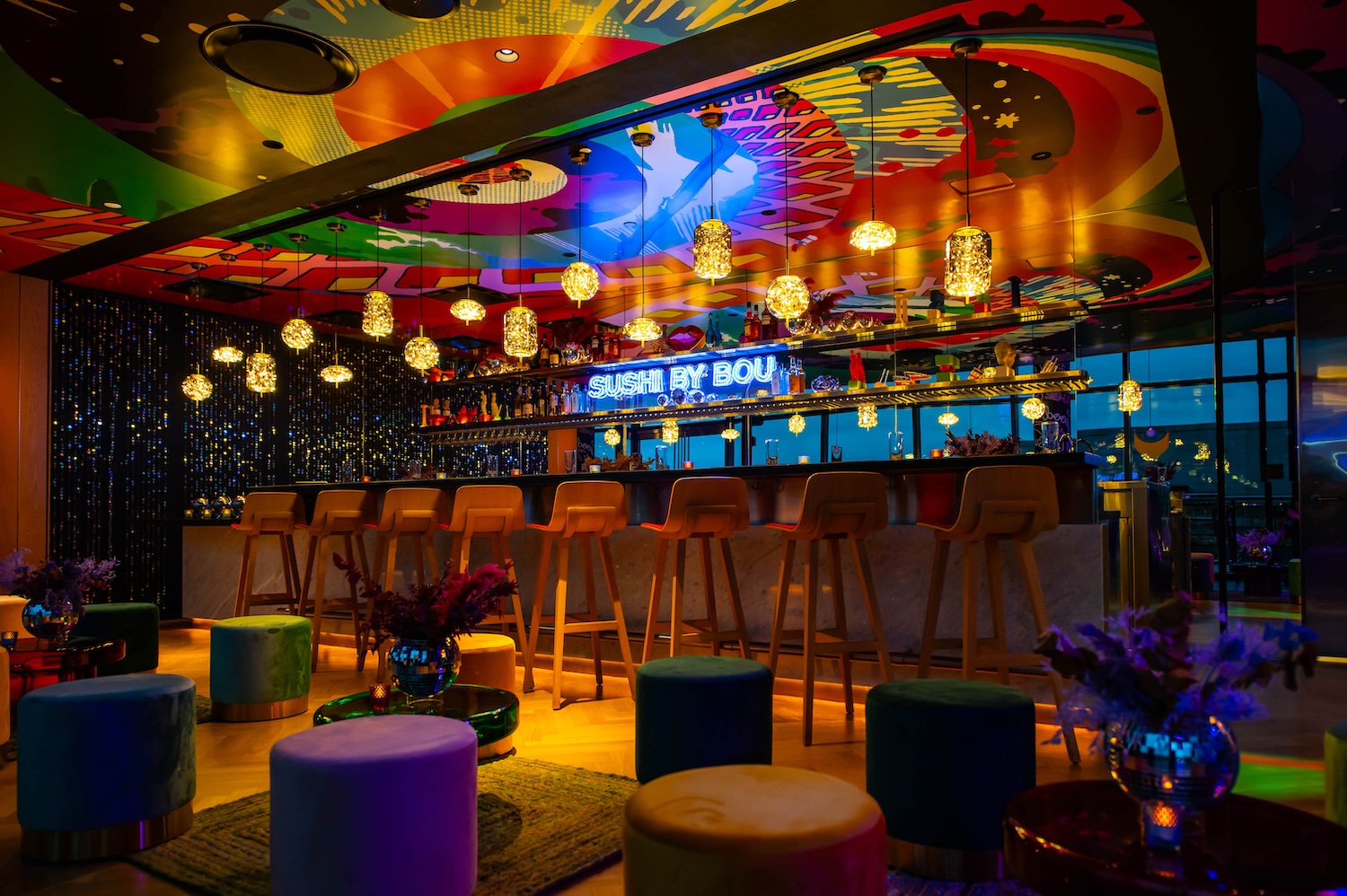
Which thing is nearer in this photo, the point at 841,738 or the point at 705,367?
the point at 841,738

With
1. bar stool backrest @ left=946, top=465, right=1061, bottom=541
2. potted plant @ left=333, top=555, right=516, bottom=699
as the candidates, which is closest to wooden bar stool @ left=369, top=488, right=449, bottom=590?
potted plant @ left=333, top=555, right=516, bottom=699

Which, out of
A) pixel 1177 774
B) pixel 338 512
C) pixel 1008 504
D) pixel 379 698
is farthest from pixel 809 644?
pixel 338 512

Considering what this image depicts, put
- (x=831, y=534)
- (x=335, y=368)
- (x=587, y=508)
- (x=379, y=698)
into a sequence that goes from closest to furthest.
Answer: (x=379, y=698)
(x=831, y=534)
(x=587, y=508)
(x=335, y=368)

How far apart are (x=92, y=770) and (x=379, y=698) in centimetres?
85

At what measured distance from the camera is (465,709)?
10.1 feet

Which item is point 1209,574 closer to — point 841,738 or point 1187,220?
point 1187,220

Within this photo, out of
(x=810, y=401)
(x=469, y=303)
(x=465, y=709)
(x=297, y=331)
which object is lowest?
(x=465, y=709)

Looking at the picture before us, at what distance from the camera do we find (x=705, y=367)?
326 inches

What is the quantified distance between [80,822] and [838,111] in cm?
471

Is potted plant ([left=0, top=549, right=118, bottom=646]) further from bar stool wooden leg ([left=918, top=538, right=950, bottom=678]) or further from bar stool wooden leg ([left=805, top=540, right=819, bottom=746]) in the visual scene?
bar stool wooden leg ([left=918, top=538, right=950, bottom=678])

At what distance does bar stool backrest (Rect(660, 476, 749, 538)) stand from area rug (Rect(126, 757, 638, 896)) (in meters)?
1.27

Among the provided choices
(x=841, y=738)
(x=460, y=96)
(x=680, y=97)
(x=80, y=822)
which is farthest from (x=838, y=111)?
(x=80, y=822)

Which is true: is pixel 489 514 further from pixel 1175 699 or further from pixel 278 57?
pixel 1175 699

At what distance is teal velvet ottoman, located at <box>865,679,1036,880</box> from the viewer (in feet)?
7.36
